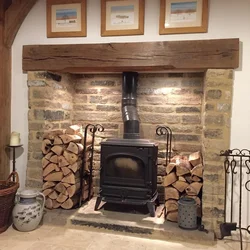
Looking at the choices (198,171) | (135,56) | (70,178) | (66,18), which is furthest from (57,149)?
(198,171)

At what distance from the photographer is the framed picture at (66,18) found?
2982 millimetres

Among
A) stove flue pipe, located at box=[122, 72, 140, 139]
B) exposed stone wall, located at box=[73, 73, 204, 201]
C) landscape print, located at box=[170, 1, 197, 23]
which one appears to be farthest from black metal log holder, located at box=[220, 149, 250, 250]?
landscape print, located at box=[170, 1, 197, 23]

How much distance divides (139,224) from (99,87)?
1.72 metres

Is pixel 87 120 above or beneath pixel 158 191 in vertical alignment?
above

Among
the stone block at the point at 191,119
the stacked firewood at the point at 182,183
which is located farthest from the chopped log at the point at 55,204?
the stone block at the point at 191,119

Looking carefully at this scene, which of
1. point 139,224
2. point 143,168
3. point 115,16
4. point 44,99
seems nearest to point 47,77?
point 44,99

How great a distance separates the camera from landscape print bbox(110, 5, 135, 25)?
2861 mm

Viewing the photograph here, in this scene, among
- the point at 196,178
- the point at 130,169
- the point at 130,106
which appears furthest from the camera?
the point at 130,106

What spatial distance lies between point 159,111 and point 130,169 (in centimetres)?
81

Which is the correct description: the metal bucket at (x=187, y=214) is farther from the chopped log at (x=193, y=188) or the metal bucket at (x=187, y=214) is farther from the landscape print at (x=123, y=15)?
the landscape print at (x=123, y=15)

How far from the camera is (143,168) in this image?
3.04 m

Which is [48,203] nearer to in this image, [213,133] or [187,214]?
[187,214]

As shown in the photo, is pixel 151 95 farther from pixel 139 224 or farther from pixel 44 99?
pixel 139 224

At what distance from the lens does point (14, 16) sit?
3113 mm
